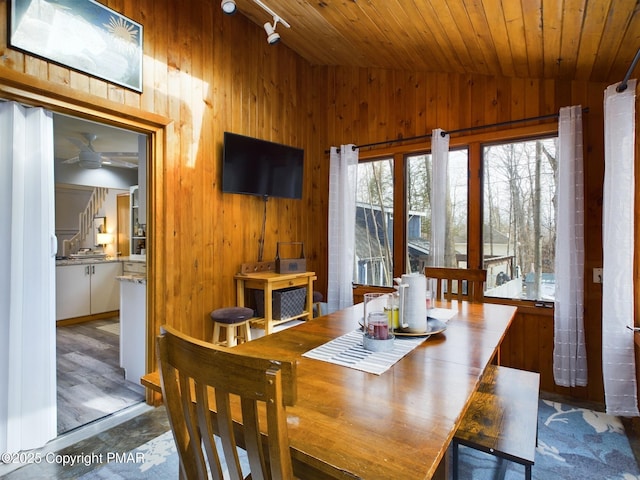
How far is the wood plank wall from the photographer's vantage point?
2357mm

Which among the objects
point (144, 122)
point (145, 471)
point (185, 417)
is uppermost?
point (144, 122)

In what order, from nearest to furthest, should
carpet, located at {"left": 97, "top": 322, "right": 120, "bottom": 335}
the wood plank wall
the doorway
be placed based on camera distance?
the wood plank wall, the doorway, carpet, located at {"left": 97, "top": 322, "right": 120, "bottom": 335}

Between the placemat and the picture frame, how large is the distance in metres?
2.15

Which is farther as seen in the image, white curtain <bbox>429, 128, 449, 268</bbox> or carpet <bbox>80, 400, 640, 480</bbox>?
white curtain <bbox>429, 128, 449, 268</bbox>

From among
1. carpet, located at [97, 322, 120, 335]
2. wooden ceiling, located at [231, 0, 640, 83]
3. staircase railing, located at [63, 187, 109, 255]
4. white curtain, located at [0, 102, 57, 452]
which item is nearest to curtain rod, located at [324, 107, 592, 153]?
wooden ceiling, located at [231, 0, 640, 83]

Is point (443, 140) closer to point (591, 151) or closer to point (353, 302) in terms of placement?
point (591, 151)

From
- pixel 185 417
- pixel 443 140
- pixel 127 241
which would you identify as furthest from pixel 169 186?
pixel 127 241

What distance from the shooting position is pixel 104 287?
16.5 feet

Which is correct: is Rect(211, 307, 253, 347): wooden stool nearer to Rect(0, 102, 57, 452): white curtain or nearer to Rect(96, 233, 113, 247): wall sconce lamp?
Answer: Rect(0, 102, 57, 452): white curtain

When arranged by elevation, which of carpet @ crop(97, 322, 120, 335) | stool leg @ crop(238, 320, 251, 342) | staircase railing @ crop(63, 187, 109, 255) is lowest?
carpet @ crop(97, 322, 120, 335)

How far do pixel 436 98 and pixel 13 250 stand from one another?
132 inches

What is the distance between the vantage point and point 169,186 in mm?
2572

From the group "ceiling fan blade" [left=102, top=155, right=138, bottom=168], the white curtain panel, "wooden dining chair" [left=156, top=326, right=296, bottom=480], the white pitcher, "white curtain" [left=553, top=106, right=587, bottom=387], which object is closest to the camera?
"wooden dining chair" [left=156, top=326, right=296, bottom=480]

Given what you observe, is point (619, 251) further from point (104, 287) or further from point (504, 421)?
point (104, 287)
